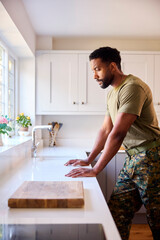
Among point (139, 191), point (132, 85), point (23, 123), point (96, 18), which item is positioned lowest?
point (139, 191)

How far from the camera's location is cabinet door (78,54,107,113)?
11.1ft

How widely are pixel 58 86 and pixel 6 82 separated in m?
0.67

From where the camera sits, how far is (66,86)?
11.1 feet

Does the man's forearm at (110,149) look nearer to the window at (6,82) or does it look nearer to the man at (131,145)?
the man at (131,145)

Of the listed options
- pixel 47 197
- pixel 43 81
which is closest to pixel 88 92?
pixel 43 81

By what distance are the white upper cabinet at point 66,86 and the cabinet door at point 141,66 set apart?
47cm

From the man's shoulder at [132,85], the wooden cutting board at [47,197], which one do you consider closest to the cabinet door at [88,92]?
the man's shoulder at [132,85]

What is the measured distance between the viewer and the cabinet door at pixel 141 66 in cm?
339

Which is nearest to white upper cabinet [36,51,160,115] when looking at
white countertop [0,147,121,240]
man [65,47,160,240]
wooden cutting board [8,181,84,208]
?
man [65,47,160,240]

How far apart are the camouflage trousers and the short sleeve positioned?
0.95ft

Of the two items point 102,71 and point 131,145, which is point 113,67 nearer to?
point 102,71

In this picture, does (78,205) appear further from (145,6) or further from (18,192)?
(145,6)

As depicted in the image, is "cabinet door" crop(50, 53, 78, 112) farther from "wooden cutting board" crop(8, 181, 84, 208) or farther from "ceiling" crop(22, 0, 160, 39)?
"wooden cutting board" crop(8, 181, 84, 208)

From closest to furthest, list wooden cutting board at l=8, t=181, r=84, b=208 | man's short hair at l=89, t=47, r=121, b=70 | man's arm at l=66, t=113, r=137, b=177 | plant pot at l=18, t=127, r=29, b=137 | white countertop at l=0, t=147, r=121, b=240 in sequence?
white countertop at l=0, t=147, r=121, b=240 → wooden cutting board at l=8, t=181, r=84, b=208 → man's arm at l=66, t=113, r=137, b=177 → man's short hair at l=89, t=47, r=121, b=70 → plant pot at l=18, t=127, r=29, b=137
